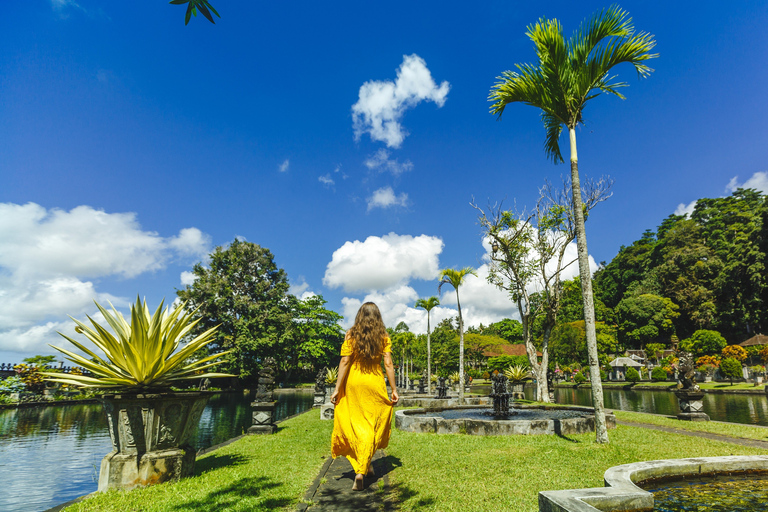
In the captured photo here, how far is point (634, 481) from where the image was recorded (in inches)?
152

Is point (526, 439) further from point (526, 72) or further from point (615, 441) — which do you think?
point (526, 72)

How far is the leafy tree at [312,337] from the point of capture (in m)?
46.1

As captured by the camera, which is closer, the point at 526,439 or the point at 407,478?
the point at 407,478

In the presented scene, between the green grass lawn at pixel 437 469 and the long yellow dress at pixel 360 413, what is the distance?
1.74 ft

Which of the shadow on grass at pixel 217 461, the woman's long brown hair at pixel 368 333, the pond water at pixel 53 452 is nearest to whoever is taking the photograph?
the woman's long brown hair at pixel 368 333

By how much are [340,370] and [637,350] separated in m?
55.8

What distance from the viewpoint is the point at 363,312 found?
16.2 ft

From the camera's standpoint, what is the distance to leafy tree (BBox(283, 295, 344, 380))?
46062 millimetres

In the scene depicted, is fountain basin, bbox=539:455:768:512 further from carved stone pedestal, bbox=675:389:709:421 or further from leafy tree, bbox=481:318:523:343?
leafy tree, bbox=481:318:523:343

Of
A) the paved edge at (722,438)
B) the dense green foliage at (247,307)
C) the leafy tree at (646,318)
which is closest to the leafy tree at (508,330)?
the leafy tree at (646,318)

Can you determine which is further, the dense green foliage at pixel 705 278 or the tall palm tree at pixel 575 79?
the dense green foliage at pixel 705 278

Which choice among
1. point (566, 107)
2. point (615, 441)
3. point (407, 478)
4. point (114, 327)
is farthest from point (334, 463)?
point (566, 107)

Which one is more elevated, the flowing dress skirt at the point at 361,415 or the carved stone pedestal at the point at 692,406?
the flowing dress skirt at the point at 361,415

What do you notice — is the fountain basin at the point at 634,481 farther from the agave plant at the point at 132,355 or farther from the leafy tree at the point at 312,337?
the leafy tree at the point at 312,337
